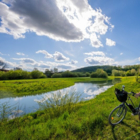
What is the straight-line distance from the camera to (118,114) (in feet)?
14.1

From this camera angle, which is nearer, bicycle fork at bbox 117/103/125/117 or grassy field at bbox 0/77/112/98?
bicycle fork at bbox 117/103/125/117

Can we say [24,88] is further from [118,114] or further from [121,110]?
[121,110]

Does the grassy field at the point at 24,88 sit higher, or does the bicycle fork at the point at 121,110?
the bicycle fork at the point at 121,110

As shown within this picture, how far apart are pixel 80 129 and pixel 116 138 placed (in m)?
1.44

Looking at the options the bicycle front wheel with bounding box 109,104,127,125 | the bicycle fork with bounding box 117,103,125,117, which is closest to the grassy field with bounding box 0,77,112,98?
the bicycle front wheel with bounding box 109,104,127,125

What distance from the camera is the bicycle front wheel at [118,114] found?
4.09 m

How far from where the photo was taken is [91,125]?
429 cm

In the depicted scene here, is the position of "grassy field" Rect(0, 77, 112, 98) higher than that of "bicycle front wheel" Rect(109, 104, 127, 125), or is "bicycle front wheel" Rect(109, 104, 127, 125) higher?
"bicycle front wheel" Rect(109, 104, 127, 125)

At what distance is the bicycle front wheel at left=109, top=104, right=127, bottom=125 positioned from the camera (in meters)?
4.09

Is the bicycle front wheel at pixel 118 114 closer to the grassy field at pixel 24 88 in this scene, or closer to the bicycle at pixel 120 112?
the bicycle at pixel 120 112

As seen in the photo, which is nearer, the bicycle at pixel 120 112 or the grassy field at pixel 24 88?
the bicycle at pixel 120 112

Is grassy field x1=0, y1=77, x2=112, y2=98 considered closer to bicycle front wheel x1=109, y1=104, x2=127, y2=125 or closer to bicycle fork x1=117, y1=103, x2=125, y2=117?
bicycle front wheel x1=109, y1=104, x2=127, y2=125

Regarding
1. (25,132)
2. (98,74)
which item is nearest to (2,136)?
(25,132)

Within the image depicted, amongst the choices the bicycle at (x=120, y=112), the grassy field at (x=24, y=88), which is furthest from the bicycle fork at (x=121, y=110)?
the grassy field at (x=24, y=88)
